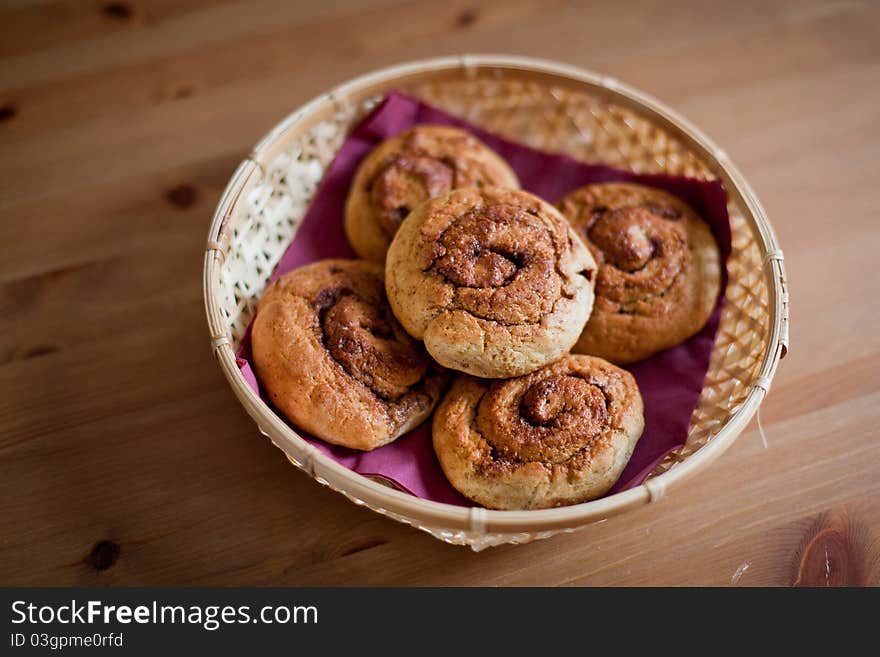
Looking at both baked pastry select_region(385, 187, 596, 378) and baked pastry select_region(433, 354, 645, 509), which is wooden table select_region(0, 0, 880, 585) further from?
baked pastry select_region(385, 187, 596, 378)

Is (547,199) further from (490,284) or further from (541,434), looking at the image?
(541,434)

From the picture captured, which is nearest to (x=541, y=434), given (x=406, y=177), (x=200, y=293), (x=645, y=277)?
(x=645, y=277)

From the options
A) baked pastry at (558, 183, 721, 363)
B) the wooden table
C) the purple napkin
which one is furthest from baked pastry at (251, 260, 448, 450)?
baked pastry at (558, 183, 721, 363)

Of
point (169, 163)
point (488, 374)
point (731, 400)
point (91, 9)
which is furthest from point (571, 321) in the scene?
point (91, 9)

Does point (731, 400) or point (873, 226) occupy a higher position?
point (873, 226)

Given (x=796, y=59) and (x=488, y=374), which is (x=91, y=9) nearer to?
(x=488, y=374)

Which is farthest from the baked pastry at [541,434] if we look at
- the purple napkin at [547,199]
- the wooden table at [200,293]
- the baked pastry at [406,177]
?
the baked pastry at [406,177]
